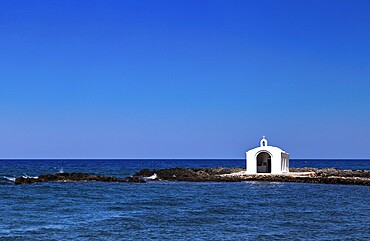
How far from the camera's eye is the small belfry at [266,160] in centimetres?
6059

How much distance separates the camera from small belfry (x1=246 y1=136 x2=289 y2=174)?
6059 centimetres

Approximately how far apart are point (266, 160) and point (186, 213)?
3500 cm

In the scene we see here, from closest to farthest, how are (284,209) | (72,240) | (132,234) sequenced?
(72,240) < (132,234) < (284,209)

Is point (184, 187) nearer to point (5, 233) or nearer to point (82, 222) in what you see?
point (82, 222)

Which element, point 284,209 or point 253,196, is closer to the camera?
point 284,209

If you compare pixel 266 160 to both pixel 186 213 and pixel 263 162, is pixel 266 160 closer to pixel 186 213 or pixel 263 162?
pixel 263 162

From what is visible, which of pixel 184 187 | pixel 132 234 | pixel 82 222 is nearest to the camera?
pixel 132 234

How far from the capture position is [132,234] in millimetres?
24672

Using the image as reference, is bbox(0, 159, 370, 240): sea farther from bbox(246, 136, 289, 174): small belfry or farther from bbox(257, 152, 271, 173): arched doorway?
bbox(257, 152, 271, 173): arched doorway

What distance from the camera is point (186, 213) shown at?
31.7 m

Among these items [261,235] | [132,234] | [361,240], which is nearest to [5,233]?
[132,234]

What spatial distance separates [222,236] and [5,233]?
998 cm

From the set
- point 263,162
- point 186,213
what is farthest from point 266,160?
point 186,213

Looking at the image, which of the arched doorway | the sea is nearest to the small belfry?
the arched doorway
